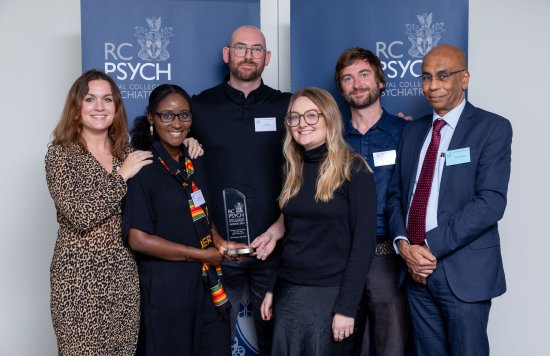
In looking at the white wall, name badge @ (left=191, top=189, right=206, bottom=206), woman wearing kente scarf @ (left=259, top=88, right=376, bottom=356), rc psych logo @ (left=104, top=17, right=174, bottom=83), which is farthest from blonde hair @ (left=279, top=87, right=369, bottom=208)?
the white wall

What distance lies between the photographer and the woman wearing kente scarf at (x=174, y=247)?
96.3 inches

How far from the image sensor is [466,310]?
8.01 feet

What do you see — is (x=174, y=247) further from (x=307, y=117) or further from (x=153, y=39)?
(x=153, y=39)

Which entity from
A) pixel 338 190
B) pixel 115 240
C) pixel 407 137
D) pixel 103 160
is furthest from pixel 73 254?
pixel 407 137

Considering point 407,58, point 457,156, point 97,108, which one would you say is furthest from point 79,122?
point 407,58

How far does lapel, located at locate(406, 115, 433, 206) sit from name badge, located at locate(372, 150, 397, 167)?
0.54ft

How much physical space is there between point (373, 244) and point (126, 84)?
1927 mm

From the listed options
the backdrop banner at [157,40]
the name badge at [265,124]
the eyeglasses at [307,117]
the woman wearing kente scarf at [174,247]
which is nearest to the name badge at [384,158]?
the name badge at [265,124]

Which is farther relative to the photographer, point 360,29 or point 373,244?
point 360,29

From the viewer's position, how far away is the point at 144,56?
11.1ft

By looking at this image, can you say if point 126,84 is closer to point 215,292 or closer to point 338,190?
point 215,292

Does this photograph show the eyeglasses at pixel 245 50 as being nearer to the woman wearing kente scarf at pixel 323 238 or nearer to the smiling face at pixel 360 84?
the smiling face at pixel 360 84

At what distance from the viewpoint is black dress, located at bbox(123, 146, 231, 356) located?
8.03ft

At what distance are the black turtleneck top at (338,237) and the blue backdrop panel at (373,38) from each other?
1.28 meters
